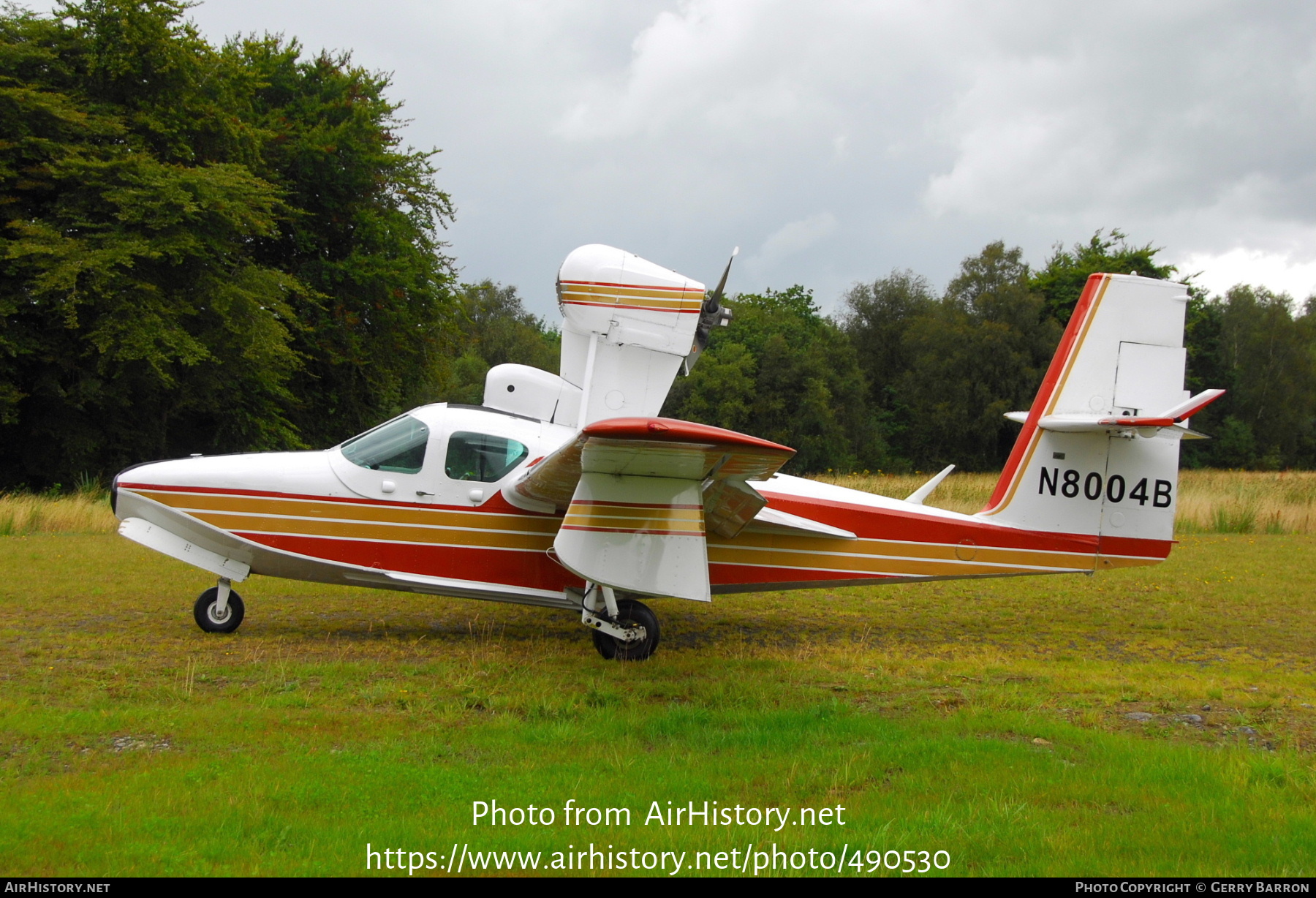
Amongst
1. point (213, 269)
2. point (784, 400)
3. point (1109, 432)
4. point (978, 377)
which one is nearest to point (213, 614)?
point (1109, 432)

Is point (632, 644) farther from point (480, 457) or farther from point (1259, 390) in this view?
point (1259, 390)

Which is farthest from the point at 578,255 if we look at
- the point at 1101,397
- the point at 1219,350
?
the point at 1219,350

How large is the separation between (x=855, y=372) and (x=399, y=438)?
148ft

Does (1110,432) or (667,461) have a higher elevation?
(1110,432)

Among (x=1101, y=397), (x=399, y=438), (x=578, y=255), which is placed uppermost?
(x=578, y=255)

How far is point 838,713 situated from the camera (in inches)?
240

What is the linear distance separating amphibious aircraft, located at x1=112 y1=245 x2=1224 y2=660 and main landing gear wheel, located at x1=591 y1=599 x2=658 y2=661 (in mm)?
19

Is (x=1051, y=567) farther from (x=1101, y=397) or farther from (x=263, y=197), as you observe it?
(x=263, y=197)

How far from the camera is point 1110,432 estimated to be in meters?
9.30

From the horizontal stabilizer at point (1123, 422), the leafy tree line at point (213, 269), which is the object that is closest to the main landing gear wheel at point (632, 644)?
the horizontal stabilizer at point (1123, 422)

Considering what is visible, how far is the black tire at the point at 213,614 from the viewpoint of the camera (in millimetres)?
8344

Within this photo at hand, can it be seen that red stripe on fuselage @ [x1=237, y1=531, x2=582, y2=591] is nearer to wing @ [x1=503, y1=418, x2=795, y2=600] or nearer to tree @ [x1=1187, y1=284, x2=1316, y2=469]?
wing @ [x1=503, y1=418, x2=795, y2=600]

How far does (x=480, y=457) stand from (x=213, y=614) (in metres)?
2.88

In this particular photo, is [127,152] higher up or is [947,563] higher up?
[127,152]
